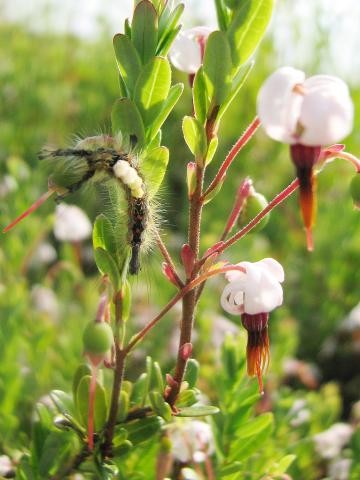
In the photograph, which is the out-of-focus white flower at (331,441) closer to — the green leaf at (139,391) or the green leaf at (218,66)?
the green leaf at (139,391)

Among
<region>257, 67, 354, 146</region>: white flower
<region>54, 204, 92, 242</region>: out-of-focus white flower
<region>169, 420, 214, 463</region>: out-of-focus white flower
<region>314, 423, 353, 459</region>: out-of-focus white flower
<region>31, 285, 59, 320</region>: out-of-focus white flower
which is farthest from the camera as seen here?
<region>31, 285, 59, 320</region>: out-of-focus white flower

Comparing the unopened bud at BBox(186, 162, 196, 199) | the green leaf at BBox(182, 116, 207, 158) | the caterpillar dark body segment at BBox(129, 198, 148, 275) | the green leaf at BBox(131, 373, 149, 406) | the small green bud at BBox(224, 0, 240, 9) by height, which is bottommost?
the green leaf at BBox(131, 373, 149, 406)

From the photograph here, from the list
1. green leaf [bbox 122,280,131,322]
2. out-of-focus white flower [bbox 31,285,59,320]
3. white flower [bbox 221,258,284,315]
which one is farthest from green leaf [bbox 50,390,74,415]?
out-of-focus white flower [bbox 31,285,59,320]

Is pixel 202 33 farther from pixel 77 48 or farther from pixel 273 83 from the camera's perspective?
pixel 77 48

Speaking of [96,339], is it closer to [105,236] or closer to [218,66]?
[105,236]

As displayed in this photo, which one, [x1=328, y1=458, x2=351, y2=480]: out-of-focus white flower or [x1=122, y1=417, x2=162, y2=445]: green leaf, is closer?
[x1=122, y1=417, x2=162, y2=445]: green leaf

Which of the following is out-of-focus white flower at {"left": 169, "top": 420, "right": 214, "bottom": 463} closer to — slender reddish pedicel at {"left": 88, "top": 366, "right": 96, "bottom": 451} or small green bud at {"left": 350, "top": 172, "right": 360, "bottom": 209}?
slender reddish pedicel at {"left": 88, "top": 366, "right": 96, "bottom": 451}

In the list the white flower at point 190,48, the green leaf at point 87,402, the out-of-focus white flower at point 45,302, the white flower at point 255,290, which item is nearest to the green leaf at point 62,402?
the green leaf at point 87,402
